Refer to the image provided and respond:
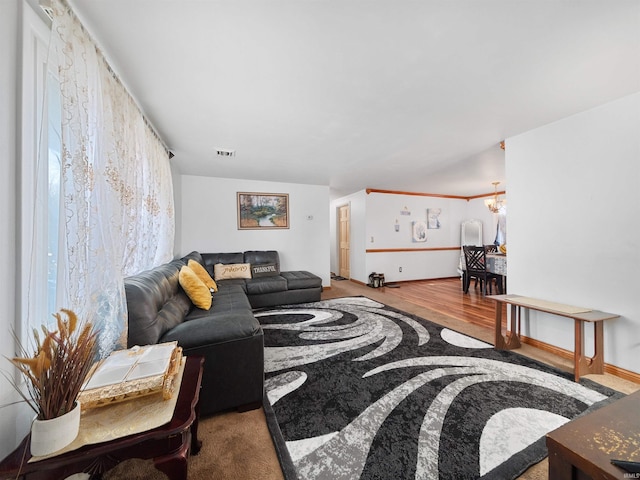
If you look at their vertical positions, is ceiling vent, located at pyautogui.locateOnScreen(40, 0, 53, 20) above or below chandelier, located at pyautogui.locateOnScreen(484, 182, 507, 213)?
above

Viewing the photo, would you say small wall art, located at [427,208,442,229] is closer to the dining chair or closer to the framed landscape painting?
the dining chair

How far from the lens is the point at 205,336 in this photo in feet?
5.24

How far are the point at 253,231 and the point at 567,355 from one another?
484 centimetres

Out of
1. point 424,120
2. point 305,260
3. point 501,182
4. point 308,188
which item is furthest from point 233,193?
point 501,182

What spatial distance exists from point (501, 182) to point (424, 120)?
3.81 metres

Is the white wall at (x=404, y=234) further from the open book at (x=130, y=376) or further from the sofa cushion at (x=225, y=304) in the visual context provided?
the open book at (x=130, y=376)

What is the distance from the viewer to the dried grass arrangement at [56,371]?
0.74 meters

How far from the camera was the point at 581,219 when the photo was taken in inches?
90.5

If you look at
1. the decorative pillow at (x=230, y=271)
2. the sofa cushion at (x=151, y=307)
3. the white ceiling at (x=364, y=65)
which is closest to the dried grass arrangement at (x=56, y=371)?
the sofa cushion at (x=151, y=307)

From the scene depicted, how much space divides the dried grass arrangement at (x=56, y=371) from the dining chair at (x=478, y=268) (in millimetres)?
5430

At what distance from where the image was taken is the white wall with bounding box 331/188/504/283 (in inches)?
232

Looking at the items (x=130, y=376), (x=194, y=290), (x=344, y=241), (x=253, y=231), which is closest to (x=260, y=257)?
(x=253, y=231)

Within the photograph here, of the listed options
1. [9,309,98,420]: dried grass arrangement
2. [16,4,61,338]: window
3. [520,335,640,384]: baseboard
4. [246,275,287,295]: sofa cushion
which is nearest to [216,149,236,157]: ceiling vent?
[246,275,287,295]: sofa cushion

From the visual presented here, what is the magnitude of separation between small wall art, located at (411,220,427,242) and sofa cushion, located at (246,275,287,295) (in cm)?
387
